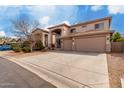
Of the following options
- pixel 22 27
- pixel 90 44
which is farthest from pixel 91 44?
pixel 22 27

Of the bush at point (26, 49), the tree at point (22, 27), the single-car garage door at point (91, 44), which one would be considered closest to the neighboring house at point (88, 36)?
the single-car garage door at point (91, 44)

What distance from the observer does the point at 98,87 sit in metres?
4.06

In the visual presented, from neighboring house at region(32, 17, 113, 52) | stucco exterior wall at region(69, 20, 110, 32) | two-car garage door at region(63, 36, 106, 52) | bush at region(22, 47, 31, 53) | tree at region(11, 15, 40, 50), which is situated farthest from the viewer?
tree at region(11, 15, 40, 50)

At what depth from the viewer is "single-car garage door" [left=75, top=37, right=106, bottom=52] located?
46.5 ft

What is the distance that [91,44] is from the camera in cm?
1517

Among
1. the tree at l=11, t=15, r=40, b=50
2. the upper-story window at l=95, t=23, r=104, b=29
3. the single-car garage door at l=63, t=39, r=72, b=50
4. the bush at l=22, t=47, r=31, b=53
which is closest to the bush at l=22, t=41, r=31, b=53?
the bush at l=22, t=47, r=31, b=53

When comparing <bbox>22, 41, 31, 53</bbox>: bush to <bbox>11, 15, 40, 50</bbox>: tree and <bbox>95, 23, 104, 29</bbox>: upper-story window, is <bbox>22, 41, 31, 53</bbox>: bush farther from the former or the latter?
<bbox>95, 23, 104, 29</bbox>: upper-story window

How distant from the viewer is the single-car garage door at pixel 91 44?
14.2 metres

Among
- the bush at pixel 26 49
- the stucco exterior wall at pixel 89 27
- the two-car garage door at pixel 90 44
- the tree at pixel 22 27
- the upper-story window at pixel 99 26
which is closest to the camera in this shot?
the two-car garage door at pixel 90 44

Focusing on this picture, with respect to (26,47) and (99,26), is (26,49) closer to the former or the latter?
(26,47)

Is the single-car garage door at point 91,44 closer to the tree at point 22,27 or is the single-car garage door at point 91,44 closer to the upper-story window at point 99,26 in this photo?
the upper-story window at point 99,26

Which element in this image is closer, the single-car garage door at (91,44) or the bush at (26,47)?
the single-car garage door at (91,44)
